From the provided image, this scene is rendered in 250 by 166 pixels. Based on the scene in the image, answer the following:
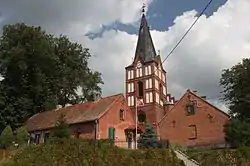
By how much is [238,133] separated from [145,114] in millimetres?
24073

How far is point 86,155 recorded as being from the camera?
89.3 feet

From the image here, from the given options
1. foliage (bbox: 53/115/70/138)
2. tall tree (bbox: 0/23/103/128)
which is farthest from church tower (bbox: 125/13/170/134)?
foliage (bbox: 53/115/70/138)

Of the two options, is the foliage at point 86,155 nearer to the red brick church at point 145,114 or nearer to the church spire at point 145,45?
the red brick church at point 145,114

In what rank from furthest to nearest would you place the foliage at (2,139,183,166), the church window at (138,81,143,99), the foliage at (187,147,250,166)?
the church window at (138,81,143,99), the foliage at (187,147,250,166), the foliage at (2,139,183,166)

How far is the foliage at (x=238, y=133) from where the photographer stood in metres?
33.1

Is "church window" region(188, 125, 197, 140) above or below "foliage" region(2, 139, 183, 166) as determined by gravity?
above

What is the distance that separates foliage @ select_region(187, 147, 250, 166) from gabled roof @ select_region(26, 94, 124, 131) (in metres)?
10.3

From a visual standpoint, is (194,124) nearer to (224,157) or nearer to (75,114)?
(224,157)

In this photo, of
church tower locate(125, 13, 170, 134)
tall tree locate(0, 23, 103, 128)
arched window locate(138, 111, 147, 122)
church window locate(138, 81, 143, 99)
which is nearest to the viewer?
tall tree locate(0, 23, 103, 128)

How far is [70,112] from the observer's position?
40562 mm

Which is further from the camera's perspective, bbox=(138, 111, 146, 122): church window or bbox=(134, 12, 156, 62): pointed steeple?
bbox=(134, 12, 156, 62): pointed steeple

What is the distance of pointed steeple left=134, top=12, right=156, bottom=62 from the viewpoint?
2430 inches

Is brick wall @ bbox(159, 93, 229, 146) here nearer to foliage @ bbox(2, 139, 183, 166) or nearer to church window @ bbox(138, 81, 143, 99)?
church window @ bbox(138, 81, 143, 99)

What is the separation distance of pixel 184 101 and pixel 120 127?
39.6 ft
